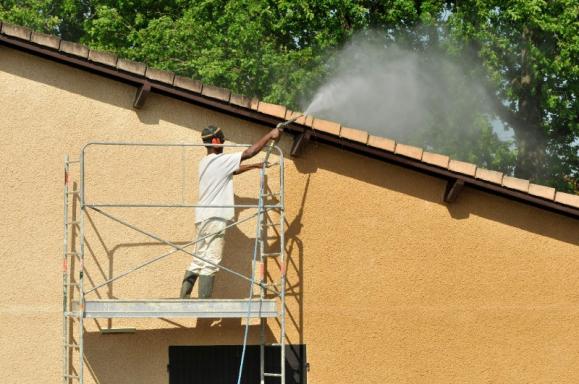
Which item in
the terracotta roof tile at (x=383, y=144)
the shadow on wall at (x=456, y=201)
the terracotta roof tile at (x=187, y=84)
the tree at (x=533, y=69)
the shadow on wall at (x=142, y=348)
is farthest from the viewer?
the tree at (x=533, y=69)

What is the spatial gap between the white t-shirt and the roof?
2.24 feet

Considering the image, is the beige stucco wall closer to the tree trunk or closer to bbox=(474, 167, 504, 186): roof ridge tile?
bbox=(474, 167, 504, 186): roof ridge tile

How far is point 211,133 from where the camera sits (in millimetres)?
12938

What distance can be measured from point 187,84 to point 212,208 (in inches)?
56.5

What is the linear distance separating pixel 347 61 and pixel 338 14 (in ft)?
4.46

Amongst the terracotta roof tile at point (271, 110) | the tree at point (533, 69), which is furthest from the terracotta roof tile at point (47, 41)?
the tree at point (533, 69)

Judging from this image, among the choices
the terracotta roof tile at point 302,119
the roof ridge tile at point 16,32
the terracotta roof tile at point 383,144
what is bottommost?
the terracotta roof tile at point 383,144

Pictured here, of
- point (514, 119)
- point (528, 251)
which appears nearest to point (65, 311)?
point (528, 251)

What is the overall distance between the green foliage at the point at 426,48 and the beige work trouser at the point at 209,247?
41.8ft

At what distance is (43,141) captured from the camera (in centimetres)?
1321

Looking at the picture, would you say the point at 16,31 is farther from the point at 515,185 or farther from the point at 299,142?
the point at 515,185

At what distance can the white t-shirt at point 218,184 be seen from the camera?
12867mm

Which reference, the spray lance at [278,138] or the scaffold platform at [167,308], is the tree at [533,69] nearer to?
the spray lance at [278,138]

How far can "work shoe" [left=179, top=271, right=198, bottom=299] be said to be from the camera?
42.0 ft
